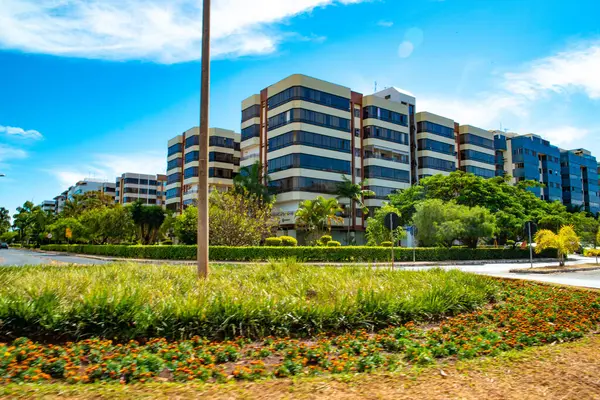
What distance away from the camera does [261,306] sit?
260 inches

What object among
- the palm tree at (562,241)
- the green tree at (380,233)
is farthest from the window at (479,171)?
the palm tree at (562,241)

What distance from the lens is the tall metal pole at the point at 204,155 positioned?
399 inches

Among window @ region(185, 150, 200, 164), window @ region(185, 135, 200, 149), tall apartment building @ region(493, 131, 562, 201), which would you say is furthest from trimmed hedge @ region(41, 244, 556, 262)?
tall apartment building @ region(493, 131, 562, 201)

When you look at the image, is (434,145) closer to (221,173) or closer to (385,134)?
Result: (385,134)

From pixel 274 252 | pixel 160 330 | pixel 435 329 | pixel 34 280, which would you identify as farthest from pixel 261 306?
pixel 274 252

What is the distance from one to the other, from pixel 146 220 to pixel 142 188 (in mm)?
59811

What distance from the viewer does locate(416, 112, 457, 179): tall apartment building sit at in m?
70.5

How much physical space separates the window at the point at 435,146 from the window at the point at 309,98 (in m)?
17.9

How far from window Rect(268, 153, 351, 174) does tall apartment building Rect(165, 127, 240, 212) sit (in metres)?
15.4

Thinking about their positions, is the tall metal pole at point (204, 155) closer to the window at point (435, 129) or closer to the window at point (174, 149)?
the window at point (435, 129)

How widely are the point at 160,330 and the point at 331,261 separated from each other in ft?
84.5

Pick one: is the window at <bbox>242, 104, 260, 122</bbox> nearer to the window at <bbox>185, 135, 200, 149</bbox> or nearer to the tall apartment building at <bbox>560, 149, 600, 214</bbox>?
the window at <bbox>185, 135, 200, 149</bbox>

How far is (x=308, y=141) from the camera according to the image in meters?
54.1

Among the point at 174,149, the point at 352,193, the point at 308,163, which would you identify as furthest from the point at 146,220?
the point at 352,193
